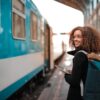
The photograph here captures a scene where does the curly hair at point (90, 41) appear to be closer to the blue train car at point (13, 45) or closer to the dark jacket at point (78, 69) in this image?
the dark jacket at point (78, 69)

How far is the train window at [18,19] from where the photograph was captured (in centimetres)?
678

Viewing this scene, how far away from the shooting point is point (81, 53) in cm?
339

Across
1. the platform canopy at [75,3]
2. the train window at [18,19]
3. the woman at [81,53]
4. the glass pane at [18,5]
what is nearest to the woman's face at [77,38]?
the woman at [81,53]

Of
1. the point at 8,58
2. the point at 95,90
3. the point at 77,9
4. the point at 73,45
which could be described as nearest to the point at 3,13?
the point at 8,58

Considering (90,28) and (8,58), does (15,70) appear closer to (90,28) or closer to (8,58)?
(8,58)

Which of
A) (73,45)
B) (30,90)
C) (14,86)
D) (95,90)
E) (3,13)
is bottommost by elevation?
(30,90)

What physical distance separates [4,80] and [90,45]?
2578 mm

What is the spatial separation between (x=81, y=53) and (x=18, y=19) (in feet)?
13.1

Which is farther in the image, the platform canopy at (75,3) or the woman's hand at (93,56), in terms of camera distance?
the platform canopy at (75,3)

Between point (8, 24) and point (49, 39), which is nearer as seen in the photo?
point (8, 24)

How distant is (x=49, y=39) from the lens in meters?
16.9

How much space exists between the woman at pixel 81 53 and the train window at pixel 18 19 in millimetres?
3243

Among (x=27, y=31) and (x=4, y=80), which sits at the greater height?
(x=27, y=31)

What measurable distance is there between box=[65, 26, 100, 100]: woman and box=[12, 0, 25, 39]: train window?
10.6 ft
